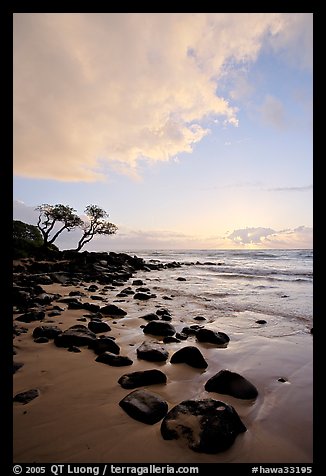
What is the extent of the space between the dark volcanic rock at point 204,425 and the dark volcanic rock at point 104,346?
1.99 meters

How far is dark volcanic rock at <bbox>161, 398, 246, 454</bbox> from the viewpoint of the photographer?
6.76 feet

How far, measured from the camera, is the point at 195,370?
3629mm

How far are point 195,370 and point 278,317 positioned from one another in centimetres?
449

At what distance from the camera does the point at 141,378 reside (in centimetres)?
318

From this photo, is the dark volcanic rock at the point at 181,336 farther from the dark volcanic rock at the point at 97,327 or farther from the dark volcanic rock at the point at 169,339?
the dark volcanic rock at the point at 97,327

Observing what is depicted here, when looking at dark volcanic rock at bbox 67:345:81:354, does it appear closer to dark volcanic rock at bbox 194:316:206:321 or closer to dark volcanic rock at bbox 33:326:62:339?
dark volcanic rock at bbox 33:326:62:339

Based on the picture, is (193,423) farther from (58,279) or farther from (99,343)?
(58,279)

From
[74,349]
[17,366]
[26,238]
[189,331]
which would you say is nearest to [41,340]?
[74,349]

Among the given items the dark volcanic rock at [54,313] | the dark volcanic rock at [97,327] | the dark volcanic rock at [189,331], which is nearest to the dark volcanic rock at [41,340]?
the dark volcanic rock at [97,327]

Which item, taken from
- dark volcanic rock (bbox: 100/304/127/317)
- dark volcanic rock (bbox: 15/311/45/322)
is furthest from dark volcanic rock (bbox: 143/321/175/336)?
dark volcanic rock (bbox: 15/311/45/322)

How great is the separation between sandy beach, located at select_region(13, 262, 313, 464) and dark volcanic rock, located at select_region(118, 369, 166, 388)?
0.27ft

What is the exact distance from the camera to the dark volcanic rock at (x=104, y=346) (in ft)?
13.4
